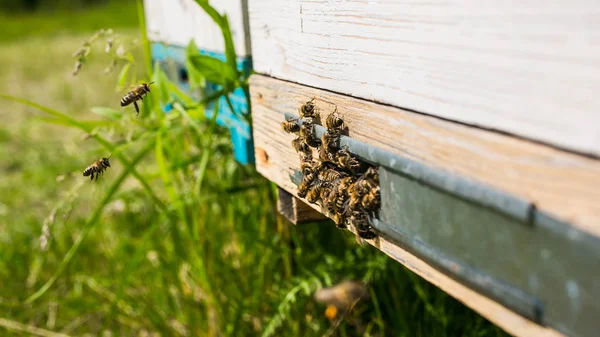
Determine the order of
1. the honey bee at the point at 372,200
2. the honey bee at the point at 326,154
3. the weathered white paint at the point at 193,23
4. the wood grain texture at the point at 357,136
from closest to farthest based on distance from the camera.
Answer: the wood grain texture at the point at 357,136 → the honey bee at the point at 372,200 → the honey bee at the point at 326,154 → the weathered white paint at the point at 193,23

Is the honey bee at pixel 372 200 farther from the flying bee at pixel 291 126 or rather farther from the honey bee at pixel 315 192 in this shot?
the flying bee at pixel 291 126

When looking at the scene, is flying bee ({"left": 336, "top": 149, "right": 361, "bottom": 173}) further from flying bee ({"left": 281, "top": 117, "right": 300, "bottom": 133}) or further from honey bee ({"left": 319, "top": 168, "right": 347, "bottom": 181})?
flying bee ({"left": 281, "top": 117, "right": 300, "bottom": 133})

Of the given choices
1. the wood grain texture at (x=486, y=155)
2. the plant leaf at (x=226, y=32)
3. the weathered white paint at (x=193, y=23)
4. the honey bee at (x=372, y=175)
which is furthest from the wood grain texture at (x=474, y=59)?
the weathered white paint at (x=193, y=23)

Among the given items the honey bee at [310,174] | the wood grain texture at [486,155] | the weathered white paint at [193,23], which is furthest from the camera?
the weathered white paint at [193,23]

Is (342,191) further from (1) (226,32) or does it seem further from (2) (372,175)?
(1) (226,32)

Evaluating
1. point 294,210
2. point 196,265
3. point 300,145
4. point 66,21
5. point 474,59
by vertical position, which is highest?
point 474,59

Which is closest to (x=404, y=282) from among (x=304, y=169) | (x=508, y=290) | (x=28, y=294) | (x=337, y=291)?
(x=337, y=291)

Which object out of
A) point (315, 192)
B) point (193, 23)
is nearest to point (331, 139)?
point (315, 192)
